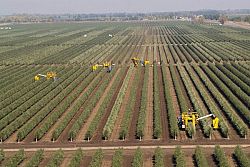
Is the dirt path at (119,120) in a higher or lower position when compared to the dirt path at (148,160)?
lower

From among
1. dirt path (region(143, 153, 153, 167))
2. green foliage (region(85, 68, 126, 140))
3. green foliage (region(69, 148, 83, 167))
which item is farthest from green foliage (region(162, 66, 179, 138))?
green foliage (region(69, 148, 83, 167))

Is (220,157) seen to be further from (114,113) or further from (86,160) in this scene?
(114,113)

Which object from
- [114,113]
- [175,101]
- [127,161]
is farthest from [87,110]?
[127,161]

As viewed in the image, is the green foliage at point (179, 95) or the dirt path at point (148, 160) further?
the green foliage at point (179, 95)

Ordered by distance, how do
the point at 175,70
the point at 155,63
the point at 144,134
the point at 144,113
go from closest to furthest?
the point at 144,134, the point at 144,113, the point at 175,70, the point at 155,63

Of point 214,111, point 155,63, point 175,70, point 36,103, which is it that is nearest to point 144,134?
point 214,111

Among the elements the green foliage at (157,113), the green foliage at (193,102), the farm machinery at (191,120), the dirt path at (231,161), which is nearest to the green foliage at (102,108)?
the green foliage at (157,113)

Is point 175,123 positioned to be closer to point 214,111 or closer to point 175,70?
point 214,111

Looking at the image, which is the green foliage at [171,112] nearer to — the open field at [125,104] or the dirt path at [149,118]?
the open field at [125,104]
